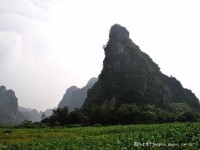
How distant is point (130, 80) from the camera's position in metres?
104

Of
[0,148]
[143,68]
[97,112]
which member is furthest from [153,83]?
[0,148]

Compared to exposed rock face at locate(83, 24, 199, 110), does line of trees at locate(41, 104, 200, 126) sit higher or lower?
lower

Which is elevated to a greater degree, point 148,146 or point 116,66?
point 116,66

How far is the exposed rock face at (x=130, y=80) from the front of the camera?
4008 inches

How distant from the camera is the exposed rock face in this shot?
102 metres

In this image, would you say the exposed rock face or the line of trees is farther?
the exposed rock face

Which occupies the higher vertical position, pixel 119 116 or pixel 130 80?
pixel 130 80

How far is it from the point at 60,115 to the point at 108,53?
112 feet

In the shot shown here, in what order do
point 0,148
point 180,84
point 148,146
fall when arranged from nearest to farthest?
1. point 148,146
2. point 0,148
3. point 180,84

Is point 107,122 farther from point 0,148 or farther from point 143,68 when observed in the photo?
point 0,148

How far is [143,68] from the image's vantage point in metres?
113

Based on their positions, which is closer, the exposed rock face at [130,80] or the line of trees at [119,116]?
the line of trees at [119,116]

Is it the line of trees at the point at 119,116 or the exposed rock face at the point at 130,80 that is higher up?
the exposed rock face at the point at 130,80

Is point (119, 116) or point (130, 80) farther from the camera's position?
point (130, 80)
